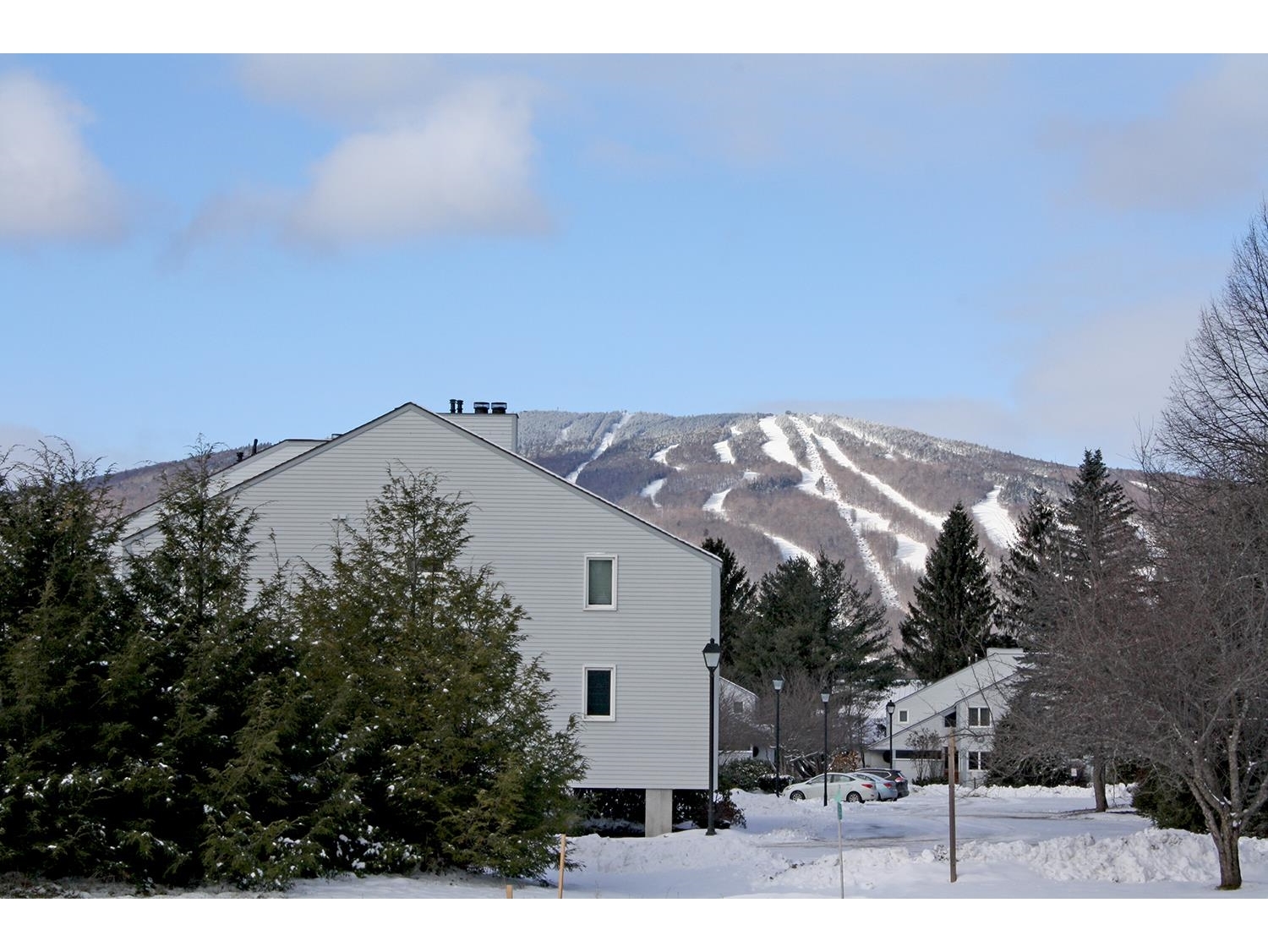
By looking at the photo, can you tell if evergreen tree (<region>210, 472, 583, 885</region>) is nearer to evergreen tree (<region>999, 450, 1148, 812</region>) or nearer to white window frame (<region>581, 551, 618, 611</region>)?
evergreen tree (<region>999, 450, 1148, 812</region>)

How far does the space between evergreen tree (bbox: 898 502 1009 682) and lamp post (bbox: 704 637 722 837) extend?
5190cm

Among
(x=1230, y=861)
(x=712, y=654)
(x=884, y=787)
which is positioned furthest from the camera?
(x=884, y=787)

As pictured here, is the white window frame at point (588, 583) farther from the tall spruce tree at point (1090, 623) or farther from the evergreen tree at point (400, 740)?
the evergreen tree at point (400, 740)

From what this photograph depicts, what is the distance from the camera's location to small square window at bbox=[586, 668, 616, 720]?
36.0 metres

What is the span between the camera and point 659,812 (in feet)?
117

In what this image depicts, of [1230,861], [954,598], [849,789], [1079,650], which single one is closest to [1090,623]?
[1079,650]

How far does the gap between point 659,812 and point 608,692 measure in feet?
11.0

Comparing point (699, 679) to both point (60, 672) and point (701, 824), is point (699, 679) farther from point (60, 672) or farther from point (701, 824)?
point (60, 672)

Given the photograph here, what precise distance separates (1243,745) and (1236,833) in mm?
1729

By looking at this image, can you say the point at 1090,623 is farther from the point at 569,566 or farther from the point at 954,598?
the point at 954,598

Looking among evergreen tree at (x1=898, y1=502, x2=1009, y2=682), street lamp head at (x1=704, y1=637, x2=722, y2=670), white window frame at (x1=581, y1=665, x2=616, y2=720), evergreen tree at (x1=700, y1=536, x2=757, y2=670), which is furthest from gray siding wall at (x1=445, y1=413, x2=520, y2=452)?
evergreen tree at (x1=898, y1=502, x2=1009, y2=682)

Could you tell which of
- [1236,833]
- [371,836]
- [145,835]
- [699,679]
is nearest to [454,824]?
[371,836]

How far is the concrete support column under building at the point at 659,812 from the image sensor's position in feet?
117

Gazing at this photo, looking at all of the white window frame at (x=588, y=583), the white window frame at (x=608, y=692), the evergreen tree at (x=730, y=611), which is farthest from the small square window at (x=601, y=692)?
the evergreen tree at (x=730, y=611)
